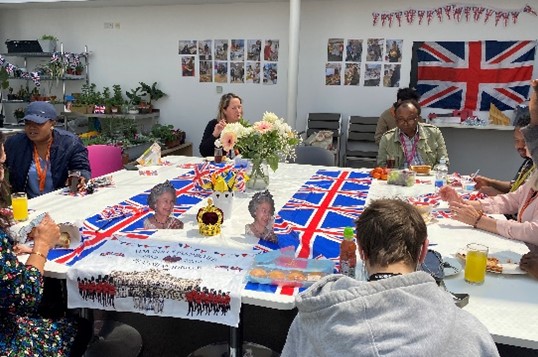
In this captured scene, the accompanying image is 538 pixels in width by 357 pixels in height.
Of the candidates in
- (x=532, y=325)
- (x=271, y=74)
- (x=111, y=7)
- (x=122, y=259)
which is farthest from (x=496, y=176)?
(x=111, y=7)

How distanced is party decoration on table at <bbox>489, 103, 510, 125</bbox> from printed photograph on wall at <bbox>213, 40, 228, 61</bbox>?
3584 millimetres

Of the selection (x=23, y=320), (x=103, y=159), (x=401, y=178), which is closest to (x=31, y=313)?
(x=23, y=320)

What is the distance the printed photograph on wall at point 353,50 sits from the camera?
5.89m

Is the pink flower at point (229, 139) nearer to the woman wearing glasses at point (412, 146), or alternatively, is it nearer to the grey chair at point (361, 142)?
the woman wearing glasses at point (412, 146)

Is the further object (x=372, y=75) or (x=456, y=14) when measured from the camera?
(x=372, y=75)

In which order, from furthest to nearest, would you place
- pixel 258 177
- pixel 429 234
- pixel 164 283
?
pixel 258 177 → pixel 429 234 → pixel 164 283

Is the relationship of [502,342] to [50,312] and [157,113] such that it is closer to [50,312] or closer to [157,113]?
[50,312]

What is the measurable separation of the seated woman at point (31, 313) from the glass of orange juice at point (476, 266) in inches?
55.8

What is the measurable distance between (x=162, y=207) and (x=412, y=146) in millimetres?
2301

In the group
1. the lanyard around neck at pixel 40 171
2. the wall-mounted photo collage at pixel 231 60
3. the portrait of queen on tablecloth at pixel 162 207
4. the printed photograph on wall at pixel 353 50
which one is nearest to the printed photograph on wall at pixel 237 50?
the wall-mounted photo collage at pixel 231 60

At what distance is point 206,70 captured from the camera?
653 centimetres

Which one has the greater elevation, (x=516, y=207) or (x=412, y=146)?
(x=412, y=146)

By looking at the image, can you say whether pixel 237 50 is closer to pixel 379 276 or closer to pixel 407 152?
pixel 407 152

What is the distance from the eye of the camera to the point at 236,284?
4.95 feet
